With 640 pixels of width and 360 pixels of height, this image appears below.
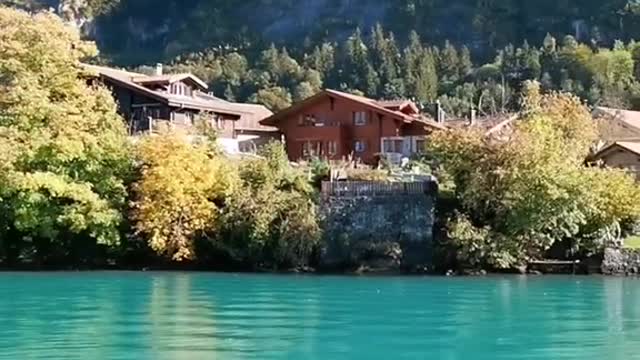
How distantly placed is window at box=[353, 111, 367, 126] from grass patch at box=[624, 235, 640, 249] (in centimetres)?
2775

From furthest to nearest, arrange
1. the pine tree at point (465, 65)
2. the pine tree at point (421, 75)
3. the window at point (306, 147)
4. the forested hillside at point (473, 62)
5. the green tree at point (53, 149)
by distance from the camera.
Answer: the pine tree at point (465, 65)
the pine tree at point (421, 75)
the forested hillside at point (473, 62)
the window at point (306, 147)
the green tree at point (53, 149)

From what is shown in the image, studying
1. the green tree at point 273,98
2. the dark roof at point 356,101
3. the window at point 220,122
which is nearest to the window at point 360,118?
the dark roof at point 356,101

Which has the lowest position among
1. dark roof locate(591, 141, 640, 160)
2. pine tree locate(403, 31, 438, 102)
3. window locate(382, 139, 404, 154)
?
dark roof locate(591, 141, 640, 160)

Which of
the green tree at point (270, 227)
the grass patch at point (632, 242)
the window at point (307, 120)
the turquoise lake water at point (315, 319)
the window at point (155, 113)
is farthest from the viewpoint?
the window at point (307, 120)

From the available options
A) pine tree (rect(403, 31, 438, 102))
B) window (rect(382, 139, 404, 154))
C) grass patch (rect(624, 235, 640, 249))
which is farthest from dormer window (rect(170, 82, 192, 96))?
pine tree (rect(403, 31, 438, 102))

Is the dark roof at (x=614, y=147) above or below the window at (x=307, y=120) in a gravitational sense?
below

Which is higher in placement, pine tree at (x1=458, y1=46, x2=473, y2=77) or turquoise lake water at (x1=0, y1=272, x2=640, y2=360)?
pine tree at (x1=458, y1=46, x2=473, y2=77)

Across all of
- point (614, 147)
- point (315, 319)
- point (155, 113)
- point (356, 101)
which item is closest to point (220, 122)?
point (155, 113)

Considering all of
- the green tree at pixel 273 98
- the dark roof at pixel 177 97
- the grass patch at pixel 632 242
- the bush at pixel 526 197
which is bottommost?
the grass patch at pixel 632 242

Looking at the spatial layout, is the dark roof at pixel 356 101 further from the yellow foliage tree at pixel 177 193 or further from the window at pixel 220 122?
the yellow foliage tree at pixel 177 193

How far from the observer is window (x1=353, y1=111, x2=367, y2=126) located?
261 ft

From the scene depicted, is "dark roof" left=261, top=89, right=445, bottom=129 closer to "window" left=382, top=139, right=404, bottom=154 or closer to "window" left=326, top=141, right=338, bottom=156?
"window" left=382, top=139, right=404, bottom=154

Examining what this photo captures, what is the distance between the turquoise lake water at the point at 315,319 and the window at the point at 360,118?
1334 inches

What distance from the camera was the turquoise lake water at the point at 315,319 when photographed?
23344 mm
